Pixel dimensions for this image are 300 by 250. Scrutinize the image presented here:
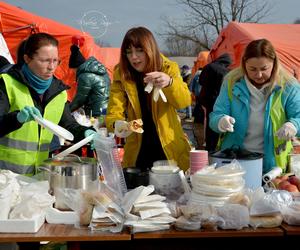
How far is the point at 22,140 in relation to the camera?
2408mm

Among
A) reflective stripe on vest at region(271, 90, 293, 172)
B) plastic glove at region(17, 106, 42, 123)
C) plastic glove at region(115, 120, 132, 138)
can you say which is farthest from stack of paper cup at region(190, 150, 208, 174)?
plastic glove at region(17, 106, 42, 123)

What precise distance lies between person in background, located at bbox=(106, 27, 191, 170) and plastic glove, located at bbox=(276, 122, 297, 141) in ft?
1.79

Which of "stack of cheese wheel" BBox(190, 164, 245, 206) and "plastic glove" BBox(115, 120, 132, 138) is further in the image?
"plastic glove" BBox(115, 120, 132, 138)

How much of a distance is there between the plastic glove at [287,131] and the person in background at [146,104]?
547 millimetres

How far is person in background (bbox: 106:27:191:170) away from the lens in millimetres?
2461

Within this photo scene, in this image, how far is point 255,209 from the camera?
73.0 inches

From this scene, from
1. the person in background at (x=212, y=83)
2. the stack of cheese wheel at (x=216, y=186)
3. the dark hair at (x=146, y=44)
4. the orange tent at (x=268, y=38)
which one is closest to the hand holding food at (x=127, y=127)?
the dark hair at (x=146, y=44)

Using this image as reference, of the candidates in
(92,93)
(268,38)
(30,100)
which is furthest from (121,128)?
(268,38)

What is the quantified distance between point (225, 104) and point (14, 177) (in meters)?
1.27

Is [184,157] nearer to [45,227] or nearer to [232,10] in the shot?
[45,227]

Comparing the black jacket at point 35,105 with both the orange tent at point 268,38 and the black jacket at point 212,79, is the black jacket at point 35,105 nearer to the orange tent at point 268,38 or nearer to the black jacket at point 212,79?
the black jacket at point 212,79

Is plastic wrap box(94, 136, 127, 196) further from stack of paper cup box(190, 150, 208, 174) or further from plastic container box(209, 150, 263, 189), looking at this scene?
plastic container box(209, 150, 263, 189)

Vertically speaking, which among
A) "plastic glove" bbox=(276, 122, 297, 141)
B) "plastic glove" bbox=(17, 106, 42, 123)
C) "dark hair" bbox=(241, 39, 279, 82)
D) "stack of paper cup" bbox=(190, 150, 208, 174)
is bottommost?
"stack of paper cup" bbox=(190, 150, 208, 174)

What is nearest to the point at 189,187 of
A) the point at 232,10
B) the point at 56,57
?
the point at 56,57
